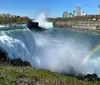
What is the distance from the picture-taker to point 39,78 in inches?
294

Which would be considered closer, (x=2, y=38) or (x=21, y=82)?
(x=21, y=82)

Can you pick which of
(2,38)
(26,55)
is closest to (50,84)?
(2,38)

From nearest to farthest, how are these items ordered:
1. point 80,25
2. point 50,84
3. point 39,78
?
point 50,84 < point 39,78 < point 80,25

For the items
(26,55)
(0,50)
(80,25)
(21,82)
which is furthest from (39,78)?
(80,25)

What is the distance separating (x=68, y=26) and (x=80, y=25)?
16207 millimetres

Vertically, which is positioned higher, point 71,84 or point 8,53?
point 71,84

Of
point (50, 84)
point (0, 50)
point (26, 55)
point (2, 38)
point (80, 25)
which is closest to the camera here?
point (50, 84)

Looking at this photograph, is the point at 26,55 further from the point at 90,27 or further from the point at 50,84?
the point at 90,27

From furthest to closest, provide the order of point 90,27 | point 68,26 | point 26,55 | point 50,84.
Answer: point 68,26, point 90,27, point 26,55, point 50,84

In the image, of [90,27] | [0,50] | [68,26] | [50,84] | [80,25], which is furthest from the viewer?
[68,26]

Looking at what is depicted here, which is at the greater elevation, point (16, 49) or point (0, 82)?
point (0, 82)

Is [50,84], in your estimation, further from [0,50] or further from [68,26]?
[68,26]

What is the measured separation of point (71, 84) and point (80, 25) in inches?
6584

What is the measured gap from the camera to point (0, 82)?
19.9 feet
